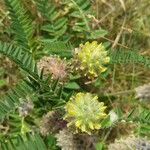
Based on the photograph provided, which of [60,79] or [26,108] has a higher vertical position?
[60,79]

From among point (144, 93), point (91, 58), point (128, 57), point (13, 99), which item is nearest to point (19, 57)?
point (13, 99)

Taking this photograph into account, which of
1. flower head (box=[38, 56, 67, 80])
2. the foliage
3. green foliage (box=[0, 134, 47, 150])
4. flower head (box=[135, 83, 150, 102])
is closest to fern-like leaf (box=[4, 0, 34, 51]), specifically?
the foliage

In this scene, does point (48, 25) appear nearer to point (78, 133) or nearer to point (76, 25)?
point (76, 25)

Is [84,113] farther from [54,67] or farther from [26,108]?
[26,108]

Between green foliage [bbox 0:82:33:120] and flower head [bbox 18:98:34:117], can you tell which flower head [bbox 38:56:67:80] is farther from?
flower head [bbox 18:98:34:117]

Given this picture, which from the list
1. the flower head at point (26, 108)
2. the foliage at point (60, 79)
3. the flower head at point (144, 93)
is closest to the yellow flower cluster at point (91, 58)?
the foliage at point (60, 79)
